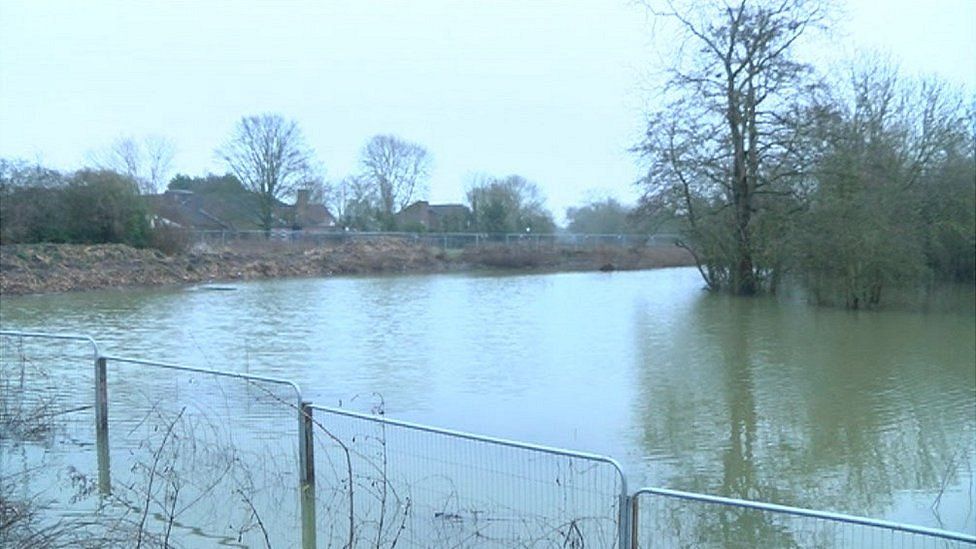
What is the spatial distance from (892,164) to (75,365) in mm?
24580

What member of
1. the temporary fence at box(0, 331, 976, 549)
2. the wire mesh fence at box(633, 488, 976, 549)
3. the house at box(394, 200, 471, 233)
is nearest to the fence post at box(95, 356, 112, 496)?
the temporary fence at box(0, 331, 976, 549)

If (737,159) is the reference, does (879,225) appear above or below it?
below

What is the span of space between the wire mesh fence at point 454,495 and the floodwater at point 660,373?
1.56m

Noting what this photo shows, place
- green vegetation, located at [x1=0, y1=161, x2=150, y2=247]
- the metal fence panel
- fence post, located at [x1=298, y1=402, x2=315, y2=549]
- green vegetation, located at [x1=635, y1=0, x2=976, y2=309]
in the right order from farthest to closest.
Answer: green vegetation, located at [x1=0, y1=161, x2=150, y2=247] < green vegetation, located at [x1=635, y1=0, x2=976, y2=309] < fence post, located at [x1=298, y1=402, x2=315, y2=549] < the metal fence panel

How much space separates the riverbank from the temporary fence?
2613 cm

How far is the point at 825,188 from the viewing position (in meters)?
26.8

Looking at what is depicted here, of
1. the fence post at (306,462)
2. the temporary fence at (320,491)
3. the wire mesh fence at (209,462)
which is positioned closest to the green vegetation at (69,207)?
the wire mesh fence at (209,462)

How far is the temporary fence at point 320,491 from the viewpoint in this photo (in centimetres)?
535

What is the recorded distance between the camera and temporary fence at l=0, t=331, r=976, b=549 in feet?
17.6

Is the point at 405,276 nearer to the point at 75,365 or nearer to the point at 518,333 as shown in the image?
the point at 518,333

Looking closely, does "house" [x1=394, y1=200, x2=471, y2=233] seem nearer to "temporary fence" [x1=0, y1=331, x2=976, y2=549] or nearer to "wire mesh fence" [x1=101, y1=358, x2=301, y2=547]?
"wire mesh fence" [x1=101, y1=358, x2=301, y2=547]

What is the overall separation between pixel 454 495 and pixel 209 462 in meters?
2.24

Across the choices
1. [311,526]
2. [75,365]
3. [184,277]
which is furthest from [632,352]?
[184,277]

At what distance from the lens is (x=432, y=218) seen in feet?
251
